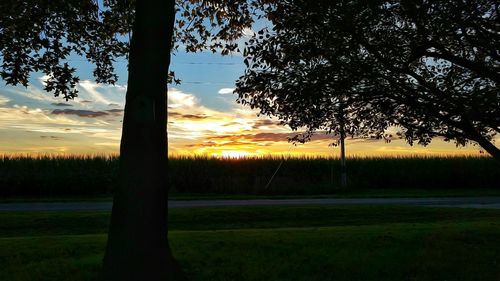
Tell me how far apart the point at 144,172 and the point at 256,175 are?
1269 inches

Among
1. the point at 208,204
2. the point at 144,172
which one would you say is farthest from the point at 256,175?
the point at 144,172

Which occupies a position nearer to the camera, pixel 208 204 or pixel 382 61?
pixel 382 61

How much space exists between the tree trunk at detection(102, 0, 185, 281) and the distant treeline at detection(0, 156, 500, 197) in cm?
2645

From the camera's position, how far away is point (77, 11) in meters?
11.6

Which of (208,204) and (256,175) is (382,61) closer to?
(208,204)

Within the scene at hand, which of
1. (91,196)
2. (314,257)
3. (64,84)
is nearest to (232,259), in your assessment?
(314,257)

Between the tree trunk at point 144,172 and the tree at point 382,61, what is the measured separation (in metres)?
2.79

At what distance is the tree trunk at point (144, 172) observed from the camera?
7.93 m

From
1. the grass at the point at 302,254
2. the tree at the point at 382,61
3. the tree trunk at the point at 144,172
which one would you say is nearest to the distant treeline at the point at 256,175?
the grass at the point at 302,254

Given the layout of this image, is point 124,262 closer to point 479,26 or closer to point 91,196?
point 479,26

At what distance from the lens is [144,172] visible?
7.91 m

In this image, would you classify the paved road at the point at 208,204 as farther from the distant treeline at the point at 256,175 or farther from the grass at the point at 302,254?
the distant treeline at the point at 256,175

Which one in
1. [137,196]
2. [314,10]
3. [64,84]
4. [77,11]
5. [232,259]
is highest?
[77,11]

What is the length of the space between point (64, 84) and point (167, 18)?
4.44 meters
